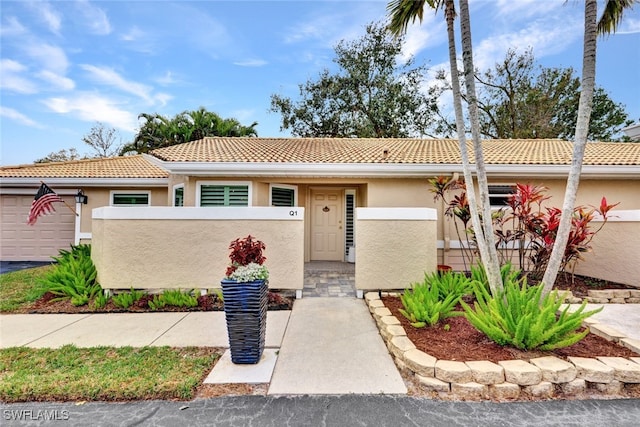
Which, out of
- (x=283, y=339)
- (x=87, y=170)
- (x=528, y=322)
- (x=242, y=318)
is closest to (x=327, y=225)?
(x=283, y=339)

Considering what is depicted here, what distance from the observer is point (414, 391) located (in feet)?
10.7

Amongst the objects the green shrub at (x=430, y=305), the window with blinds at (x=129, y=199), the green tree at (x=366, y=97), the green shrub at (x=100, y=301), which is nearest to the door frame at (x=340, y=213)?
the green shrub at (x=430, y=305)

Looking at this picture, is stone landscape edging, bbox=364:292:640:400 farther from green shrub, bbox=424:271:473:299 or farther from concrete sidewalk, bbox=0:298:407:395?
green shrub, bbox=424:271:473:299

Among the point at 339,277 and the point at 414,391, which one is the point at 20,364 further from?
the point at 339,277

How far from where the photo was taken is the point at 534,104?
2019 cm

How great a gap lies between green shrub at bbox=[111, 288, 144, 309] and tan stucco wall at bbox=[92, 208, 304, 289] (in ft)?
0.79

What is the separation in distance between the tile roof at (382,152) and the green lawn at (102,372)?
5691 mm

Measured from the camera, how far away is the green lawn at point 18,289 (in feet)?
20.5

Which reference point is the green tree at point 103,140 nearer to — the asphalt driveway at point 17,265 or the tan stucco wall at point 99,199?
the asphalt driveway at point 17,265

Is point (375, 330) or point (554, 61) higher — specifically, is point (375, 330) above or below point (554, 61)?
below

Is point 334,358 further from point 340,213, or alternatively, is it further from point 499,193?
point 499,193

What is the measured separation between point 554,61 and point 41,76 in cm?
2826

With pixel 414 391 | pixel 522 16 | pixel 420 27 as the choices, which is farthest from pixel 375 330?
pixel 522 16

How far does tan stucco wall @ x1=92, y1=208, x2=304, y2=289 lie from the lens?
6.51 metres
